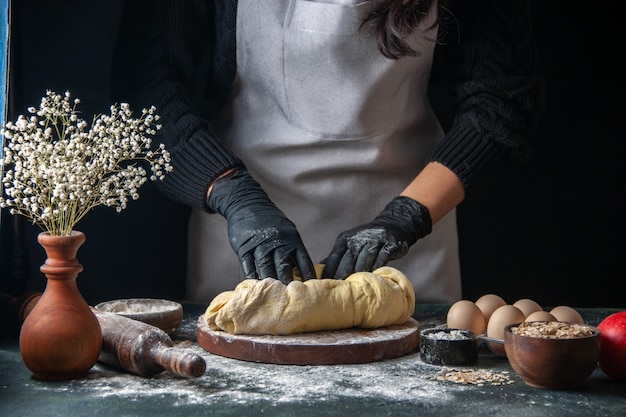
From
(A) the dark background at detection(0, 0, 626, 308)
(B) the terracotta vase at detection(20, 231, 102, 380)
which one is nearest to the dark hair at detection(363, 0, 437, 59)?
(B) the terracotta vase at detection(20, 231, 102, 380)

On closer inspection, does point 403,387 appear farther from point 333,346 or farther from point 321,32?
point 321,32

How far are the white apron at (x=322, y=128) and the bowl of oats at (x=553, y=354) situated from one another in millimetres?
1061

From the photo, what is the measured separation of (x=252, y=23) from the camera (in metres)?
2.45

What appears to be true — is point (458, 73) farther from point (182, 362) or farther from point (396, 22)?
point (182, 362)

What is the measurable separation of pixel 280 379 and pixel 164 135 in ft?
3.32

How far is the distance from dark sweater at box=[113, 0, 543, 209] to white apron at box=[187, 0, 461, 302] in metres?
0.12

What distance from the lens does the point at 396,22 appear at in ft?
7.50

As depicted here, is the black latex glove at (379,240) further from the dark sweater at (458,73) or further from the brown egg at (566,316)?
the brown egg at (566,316)

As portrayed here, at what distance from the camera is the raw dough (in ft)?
5.80

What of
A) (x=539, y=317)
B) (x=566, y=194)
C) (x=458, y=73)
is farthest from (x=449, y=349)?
(x=566, y=194)

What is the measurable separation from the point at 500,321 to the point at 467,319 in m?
0.10

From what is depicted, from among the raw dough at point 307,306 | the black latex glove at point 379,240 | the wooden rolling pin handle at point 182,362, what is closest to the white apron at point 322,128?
the black latex glove at point 379,240

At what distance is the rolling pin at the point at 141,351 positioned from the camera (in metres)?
1.53

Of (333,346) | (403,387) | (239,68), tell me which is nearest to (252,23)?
(239,68)
